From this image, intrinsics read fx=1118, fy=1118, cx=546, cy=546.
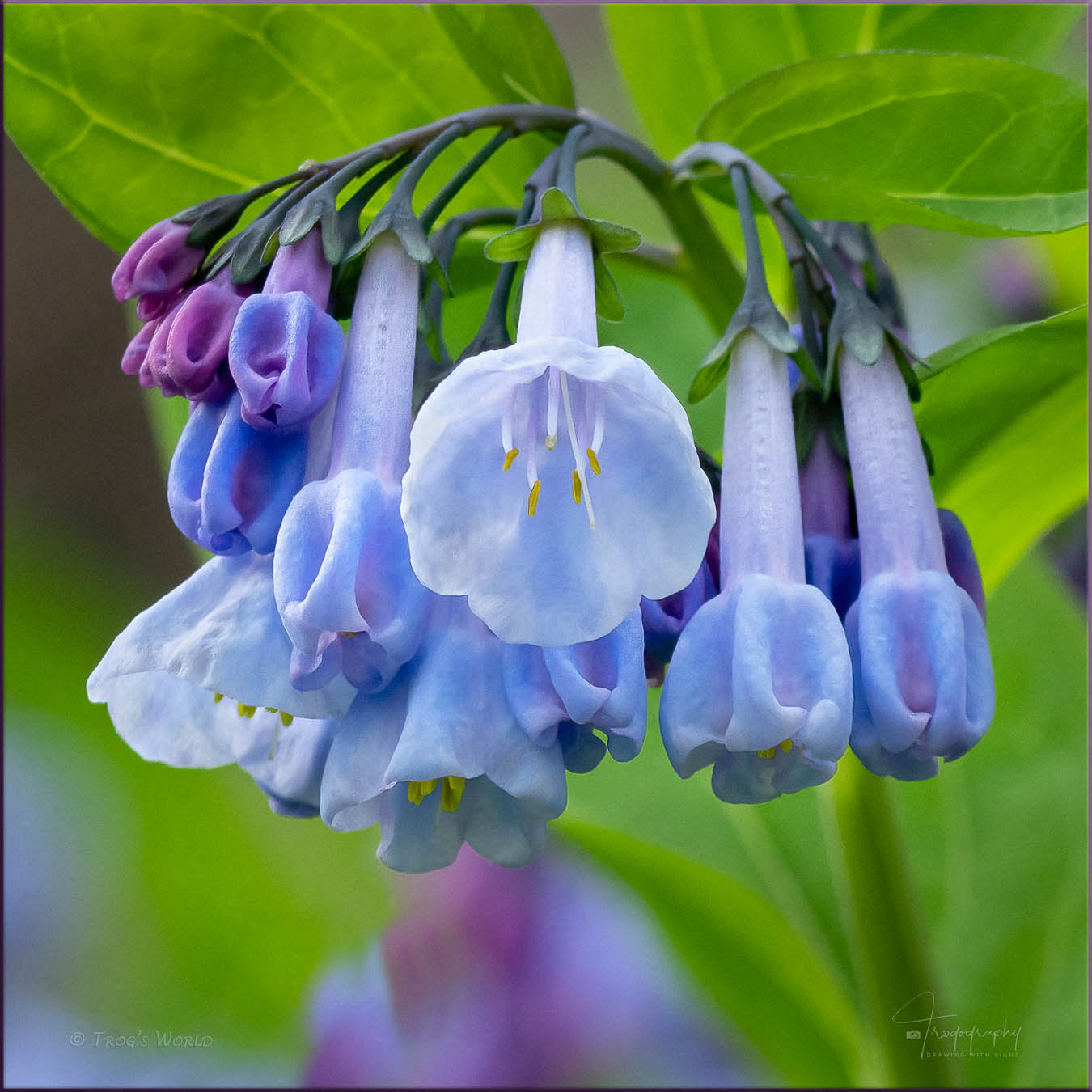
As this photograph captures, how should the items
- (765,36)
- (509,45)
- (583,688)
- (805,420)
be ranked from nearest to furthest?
(583,688) < (805,420) < (509,45) < (765,36)

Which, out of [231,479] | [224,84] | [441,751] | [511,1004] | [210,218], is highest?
[224,84]

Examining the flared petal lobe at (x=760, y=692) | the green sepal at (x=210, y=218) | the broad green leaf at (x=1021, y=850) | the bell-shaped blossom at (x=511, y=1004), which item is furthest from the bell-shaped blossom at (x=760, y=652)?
the bell-shaped blossom at (x=511, y=1004)

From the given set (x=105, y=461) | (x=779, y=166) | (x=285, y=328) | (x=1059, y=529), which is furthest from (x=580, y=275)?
(x=105, y=461)

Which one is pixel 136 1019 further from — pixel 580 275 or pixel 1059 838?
pixel 580 275

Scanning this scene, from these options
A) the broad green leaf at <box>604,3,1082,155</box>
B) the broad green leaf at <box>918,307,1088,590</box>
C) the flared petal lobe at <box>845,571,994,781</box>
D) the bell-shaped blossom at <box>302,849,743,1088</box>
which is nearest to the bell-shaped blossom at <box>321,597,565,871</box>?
the flared petal lobe at <box>845,571,994,781</box>

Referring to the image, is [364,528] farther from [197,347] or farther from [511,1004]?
[511,1004]

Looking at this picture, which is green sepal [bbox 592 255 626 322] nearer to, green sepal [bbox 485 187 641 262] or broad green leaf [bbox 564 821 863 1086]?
green sepal [bbox 485 187 641 262]

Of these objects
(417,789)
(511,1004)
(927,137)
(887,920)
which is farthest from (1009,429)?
(511,1004)
